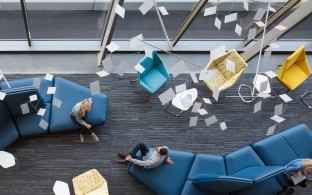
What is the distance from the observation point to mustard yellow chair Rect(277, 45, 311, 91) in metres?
5.95

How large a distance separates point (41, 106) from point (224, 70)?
8.53 feet

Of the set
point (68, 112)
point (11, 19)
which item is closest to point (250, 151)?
point (68, 112)

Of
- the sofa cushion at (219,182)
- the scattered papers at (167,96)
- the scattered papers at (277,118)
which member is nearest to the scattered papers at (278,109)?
the scattered papers at (277,118)

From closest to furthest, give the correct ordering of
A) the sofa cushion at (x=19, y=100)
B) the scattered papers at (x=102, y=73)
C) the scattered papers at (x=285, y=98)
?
the sofa cushion at (x=19, y=100)
the scattered papers at (x=102, y=73)
the scattered papers at (x=285, y=98)

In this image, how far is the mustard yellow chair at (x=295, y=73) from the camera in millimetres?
5949

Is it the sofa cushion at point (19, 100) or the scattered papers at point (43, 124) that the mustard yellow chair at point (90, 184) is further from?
the sofa cushion at point (19, 100)

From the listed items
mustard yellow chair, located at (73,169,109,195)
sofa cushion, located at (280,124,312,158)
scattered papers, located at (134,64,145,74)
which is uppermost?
scattered papers, located at (134,64,145,74)

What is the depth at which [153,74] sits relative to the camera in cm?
581

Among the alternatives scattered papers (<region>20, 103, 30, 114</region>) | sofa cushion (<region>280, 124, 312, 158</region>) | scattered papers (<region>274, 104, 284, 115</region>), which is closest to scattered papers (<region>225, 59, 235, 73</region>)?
scattered papers (<region>274, 104, 284, 115</region>)

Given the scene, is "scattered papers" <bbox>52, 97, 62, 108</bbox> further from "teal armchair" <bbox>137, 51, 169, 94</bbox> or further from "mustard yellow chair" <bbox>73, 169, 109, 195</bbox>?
"teal armchair" <bbox>137, 51, 169, 94</bbox>

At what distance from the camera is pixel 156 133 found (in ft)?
18.6

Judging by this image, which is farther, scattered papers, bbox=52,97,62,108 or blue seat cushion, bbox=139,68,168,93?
blue seat cushion, bbox=139,68,168,93

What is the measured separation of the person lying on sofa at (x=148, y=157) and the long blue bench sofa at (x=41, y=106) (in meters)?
0.66

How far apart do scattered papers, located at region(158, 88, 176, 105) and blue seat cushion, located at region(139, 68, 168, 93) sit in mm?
155
